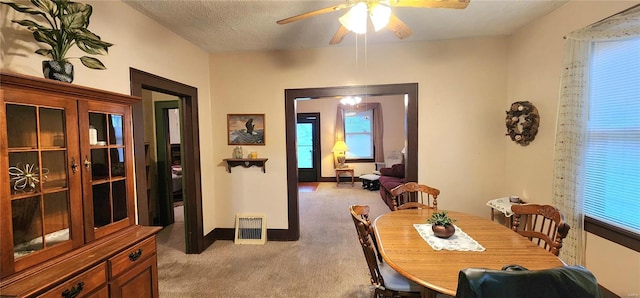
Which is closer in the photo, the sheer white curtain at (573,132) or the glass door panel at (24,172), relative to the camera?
the glass door panel at (24,172)

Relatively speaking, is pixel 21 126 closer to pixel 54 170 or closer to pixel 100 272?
pixel 54 170

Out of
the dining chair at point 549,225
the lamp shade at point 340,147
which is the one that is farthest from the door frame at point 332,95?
the lamp shade at point 340,147

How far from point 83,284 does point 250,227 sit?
2354mm

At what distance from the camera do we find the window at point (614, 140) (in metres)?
1.78

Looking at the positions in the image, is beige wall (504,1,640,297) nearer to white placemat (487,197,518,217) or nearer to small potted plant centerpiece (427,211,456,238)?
white placemat (487,197,518,217)

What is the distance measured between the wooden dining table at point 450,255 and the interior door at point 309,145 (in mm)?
6047

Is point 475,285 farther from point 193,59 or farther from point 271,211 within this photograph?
point 193,59

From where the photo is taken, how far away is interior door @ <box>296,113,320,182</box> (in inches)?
313

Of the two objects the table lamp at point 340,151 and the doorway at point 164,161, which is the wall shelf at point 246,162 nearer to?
the doorway at point 164,161

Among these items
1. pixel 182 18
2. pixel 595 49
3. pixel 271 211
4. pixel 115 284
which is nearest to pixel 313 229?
pixel 271 211

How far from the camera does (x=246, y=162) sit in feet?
11.6

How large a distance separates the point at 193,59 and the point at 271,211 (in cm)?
219

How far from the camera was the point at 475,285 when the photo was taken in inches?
33.5

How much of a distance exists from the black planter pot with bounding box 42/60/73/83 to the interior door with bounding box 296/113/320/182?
6653 mm
